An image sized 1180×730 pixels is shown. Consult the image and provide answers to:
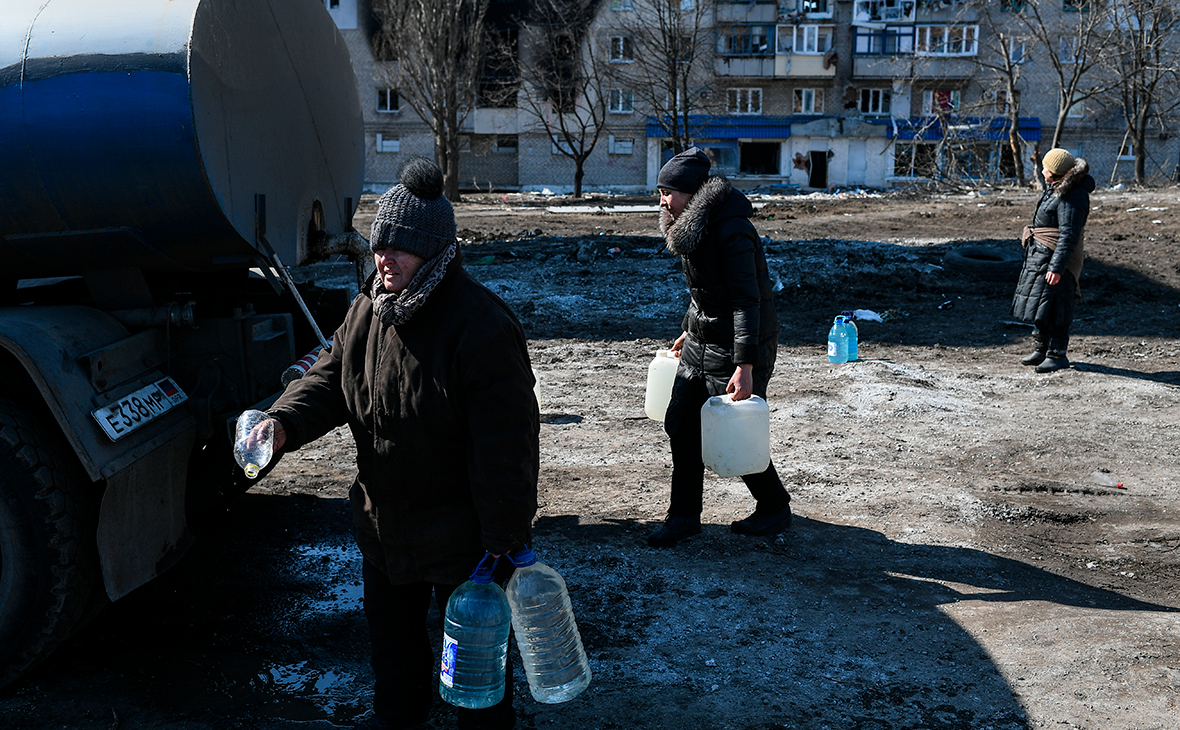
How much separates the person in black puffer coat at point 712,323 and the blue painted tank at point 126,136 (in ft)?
6.05

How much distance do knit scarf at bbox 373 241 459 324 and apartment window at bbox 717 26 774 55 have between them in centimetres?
4596

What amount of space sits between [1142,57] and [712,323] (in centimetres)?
3384

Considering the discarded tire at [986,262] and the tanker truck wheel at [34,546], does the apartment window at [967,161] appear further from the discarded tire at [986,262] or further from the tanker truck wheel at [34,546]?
the tanker truck wheel at [34,546]

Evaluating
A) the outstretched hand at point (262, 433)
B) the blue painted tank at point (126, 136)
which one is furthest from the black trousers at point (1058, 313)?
the outstretched hand at point (262, 433)

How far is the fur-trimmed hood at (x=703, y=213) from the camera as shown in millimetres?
4141

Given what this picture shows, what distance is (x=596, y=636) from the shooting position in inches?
145

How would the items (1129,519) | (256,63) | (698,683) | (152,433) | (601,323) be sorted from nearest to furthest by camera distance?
(698,683), (152,433), (256,63), (1129,519), (601,323)

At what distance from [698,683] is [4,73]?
10.8 feet

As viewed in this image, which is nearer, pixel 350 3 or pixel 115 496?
pixel 115 496

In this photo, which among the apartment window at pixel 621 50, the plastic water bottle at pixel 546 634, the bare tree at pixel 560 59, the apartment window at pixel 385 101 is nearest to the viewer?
the plastic water bottle at pixel 546 634

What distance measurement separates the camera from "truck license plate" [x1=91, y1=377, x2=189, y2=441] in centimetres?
334

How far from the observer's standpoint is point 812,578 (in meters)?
4.15

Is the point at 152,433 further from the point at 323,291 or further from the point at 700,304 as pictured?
the point at 700,304

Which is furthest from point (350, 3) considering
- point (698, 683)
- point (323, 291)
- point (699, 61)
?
point (698, 683)
